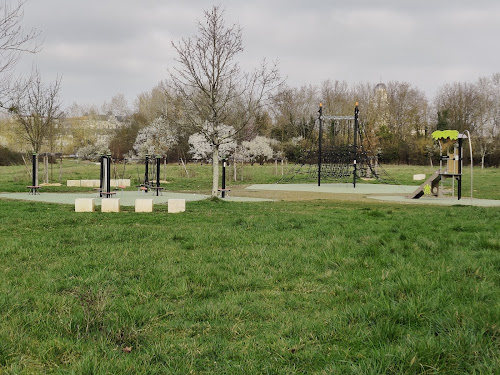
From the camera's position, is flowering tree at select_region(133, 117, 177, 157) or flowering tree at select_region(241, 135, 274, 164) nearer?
flowering tree at select_region(133, 117, 177, 157)

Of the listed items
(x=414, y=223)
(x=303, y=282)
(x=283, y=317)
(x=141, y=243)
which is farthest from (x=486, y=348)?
(x=414, y=223)

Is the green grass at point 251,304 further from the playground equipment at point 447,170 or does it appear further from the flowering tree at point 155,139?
the flowering tree at point 155,139

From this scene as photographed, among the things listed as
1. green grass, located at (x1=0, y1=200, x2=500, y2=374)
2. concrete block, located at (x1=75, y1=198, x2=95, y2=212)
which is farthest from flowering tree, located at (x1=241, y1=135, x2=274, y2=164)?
green grass, located at (x1=0, y1=200, x2=500, y2=374)

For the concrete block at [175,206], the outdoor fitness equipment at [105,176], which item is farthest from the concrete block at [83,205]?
the outdoor fitness equipment at [105,176]

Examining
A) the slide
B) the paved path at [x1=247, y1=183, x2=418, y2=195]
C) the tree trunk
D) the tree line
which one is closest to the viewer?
the tree trunk

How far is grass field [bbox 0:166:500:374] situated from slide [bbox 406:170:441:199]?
12.4 metres

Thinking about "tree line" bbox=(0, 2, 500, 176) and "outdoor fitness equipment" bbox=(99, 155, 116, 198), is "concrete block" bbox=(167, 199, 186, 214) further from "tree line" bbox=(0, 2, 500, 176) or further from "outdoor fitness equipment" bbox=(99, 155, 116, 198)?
"tree line" bbox=(0, 2, 500, 176)

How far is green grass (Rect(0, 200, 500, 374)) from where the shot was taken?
2947mm

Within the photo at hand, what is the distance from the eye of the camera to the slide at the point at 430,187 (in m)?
19.6

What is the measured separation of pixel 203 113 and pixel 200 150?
3511 centimetres

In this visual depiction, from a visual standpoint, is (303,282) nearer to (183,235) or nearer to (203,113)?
(183,235)

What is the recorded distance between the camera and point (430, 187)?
2017 cm

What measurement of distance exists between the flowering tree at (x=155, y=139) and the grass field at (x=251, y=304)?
48.1 m

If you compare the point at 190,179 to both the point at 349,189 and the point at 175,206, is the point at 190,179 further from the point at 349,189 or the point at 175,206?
the point at 175,206
